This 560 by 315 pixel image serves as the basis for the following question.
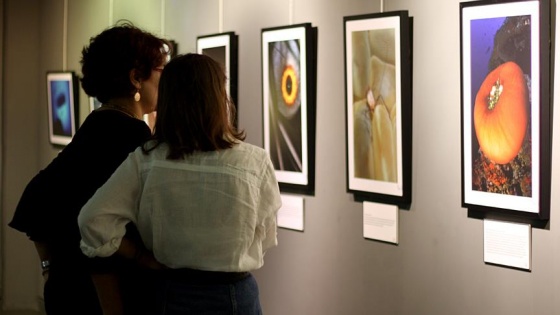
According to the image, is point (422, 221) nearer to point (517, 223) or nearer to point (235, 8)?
point (517, 223)

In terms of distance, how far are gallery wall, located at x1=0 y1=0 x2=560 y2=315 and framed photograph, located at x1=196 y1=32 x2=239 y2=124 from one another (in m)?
0.05

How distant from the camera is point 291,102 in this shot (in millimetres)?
5156

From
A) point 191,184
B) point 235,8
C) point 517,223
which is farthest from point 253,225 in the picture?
point 235,8

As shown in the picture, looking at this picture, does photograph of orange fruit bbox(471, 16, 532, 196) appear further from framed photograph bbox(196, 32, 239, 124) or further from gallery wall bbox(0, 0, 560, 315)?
framed photograph bbox(196, 32, 239, 124)

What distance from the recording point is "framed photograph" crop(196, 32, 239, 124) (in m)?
5.77

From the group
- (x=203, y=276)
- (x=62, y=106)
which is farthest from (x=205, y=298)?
(x=62, y=106)

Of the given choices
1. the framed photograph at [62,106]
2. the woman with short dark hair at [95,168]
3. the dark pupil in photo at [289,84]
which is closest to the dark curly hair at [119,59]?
the woman with short dark hair at [95,168]

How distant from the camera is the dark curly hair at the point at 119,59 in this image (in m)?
3.18

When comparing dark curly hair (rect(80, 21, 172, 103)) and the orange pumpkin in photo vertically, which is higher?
dark curly hair (rect(80, 21, 172, 103))

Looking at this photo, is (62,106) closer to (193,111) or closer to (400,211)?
(400,211)

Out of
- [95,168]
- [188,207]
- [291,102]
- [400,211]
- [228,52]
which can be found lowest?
[400,211]

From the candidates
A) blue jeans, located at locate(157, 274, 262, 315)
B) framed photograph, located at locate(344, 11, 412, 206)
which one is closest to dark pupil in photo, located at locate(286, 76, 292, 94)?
framed photograph, located at locate(344, 11, 412, 206)

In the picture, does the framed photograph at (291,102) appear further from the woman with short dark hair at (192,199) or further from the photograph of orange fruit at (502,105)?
the woman with short dark hair at (192,199)

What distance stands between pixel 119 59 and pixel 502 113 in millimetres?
1677
